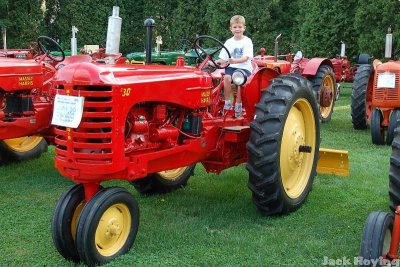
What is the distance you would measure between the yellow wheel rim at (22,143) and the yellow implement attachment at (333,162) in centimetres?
391

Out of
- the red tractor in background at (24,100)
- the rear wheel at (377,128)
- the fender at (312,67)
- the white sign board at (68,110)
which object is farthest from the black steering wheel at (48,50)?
the fender at (312,67)

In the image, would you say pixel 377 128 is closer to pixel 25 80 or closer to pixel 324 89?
pixel 324 89

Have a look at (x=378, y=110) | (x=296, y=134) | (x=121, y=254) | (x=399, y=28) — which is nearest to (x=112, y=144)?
(x=121, y=254)

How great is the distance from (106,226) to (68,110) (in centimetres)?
83

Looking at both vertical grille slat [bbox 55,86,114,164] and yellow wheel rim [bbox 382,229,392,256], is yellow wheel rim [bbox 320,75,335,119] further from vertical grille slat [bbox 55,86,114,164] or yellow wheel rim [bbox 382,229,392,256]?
vertical grille slat [bbox 55,86,114,164]

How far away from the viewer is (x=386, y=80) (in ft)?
25.5

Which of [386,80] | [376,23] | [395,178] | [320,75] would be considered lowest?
[395,178]

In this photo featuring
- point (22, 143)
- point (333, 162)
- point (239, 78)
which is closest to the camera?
point (239, 78)

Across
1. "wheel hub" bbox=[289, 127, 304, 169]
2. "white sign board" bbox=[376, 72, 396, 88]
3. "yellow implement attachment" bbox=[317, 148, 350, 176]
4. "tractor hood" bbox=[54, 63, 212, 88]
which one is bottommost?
"yellow implement attachment" bbox=[317, 148, 350, 176]

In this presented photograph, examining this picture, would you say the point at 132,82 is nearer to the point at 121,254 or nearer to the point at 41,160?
the point at 121,254

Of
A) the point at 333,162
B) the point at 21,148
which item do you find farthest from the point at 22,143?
the point at 333,162

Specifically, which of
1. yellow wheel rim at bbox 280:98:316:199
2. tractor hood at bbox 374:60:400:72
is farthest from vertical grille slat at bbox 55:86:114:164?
tractor hood at bbox 374:60:400:72

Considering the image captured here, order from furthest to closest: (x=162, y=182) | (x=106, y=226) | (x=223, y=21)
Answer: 1. (x=223, y=21)
2. (x=162, y=182)
3. (x=106, y=226)

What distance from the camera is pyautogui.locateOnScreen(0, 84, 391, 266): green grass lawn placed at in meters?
3.81
